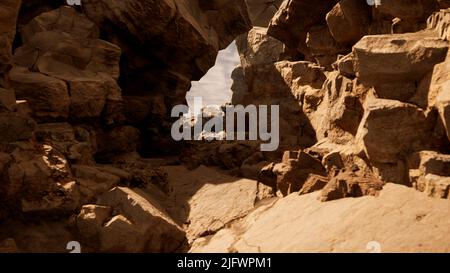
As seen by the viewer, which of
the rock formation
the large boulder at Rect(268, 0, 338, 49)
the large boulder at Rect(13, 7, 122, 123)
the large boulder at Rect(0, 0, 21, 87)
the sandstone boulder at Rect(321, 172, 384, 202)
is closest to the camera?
the rock formation

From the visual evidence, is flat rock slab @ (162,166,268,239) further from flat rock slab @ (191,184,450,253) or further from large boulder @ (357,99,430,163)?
large boulder @ (357,99,430,163)

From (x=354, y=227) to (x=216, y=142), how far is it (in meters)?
5.57

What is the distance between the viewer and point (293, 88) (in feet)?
30.9

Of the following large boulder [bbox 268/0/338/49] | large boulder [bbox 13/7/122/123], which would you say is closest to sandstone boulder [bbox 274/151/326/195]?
large boulder [bbox 13/7/122/123]

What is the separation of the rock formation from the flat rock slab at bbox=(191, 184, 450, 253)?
2 cm

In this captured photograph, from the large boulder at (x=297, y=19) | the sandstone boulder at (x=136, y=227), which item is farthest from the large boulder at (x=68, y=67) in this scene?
the large boulder at (x=297, y=19)

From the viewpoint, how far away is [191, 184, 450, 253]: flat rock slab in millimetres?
4023

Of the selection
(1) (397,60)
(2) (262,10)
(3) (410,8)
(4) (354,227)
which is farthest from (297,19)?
(2) (262,10)

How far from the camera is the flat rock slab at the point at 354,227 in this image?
4023mm

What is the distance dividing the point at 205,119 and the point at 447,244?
352 inches

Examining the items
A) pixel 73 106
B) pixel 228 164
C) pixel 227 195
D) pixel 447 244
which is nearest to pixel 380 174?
pixel 447 244

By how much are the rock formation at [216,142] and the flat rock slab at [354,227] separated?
18 mm

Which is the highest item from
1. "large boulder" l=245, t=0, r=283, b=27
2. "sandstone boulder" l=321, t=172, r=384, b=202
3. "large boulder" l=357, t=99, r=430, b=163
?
"large boulder" l=245, t=0, r=283, b=27
